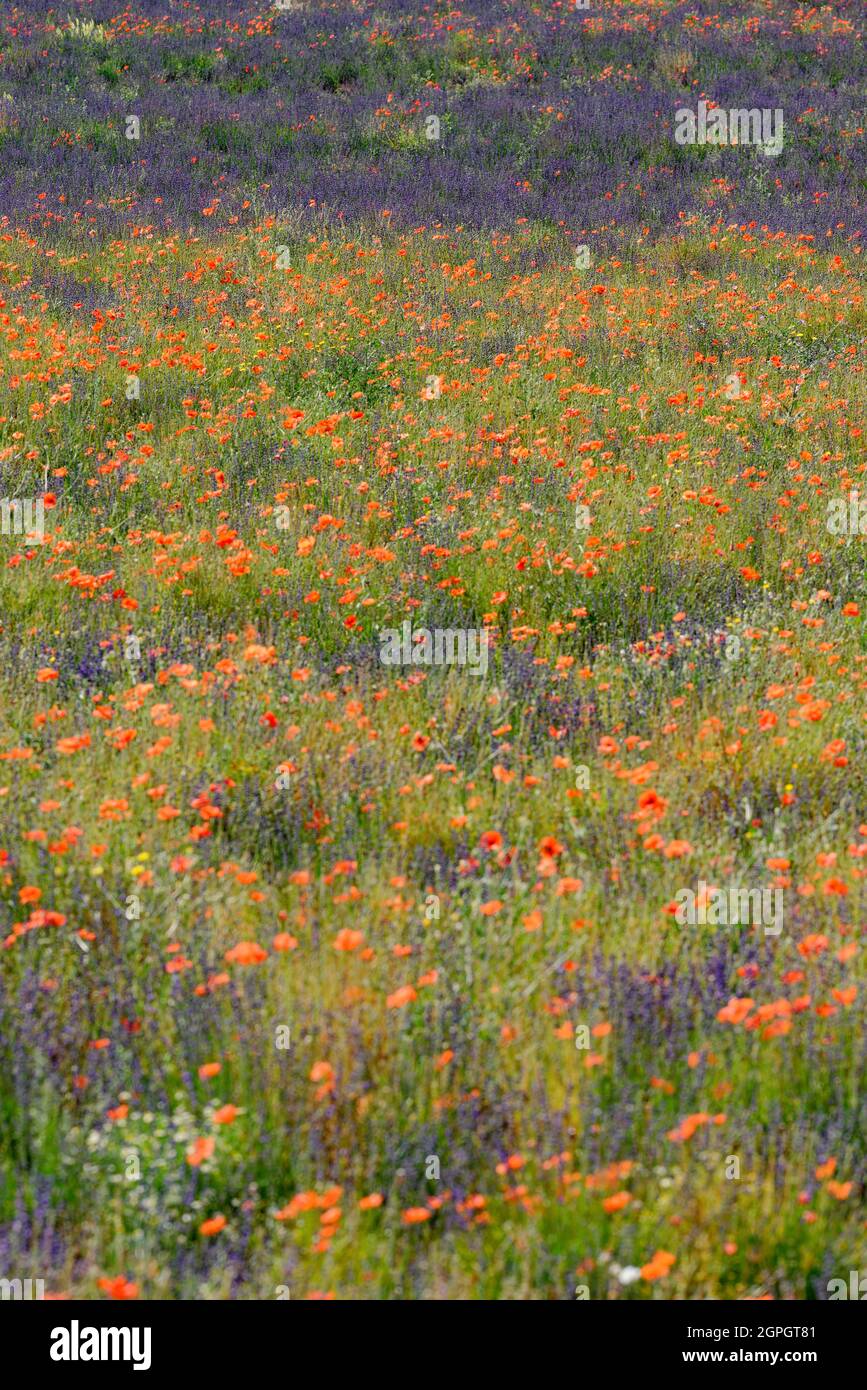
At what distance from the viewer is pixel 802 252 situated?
465 inches

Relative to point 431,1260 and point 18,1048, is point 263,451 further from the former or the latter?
point 431,1260

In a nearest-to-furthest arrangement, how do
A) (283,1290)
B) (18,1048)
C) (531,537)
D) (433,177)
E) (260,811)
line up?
(283,1290) < (18,1048) < (260,811) < (531,537) < (433,177)

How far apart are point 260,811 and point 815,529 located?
3.88m

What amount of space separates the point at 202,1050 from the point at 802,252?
11568 millimetres

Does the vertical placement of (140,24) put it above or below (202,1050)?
above

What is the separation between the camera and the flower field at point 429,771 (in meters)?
2.33

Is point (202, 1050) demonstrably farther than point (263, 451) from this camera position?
No

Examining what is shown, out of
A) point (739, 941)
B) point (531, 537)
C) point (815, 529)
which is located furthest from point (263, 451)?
point (739, 941)

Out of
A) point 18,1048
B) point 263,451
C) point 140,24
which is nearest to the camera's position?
point 18,1048

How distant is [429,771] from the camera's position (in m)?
3.98

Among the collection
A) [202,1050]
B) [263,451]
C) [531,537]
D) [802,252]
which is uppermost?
[802,252]

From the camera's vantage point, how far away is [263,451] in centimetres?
730

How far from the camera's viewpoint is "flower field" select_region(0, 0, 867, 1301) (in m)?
2.33
